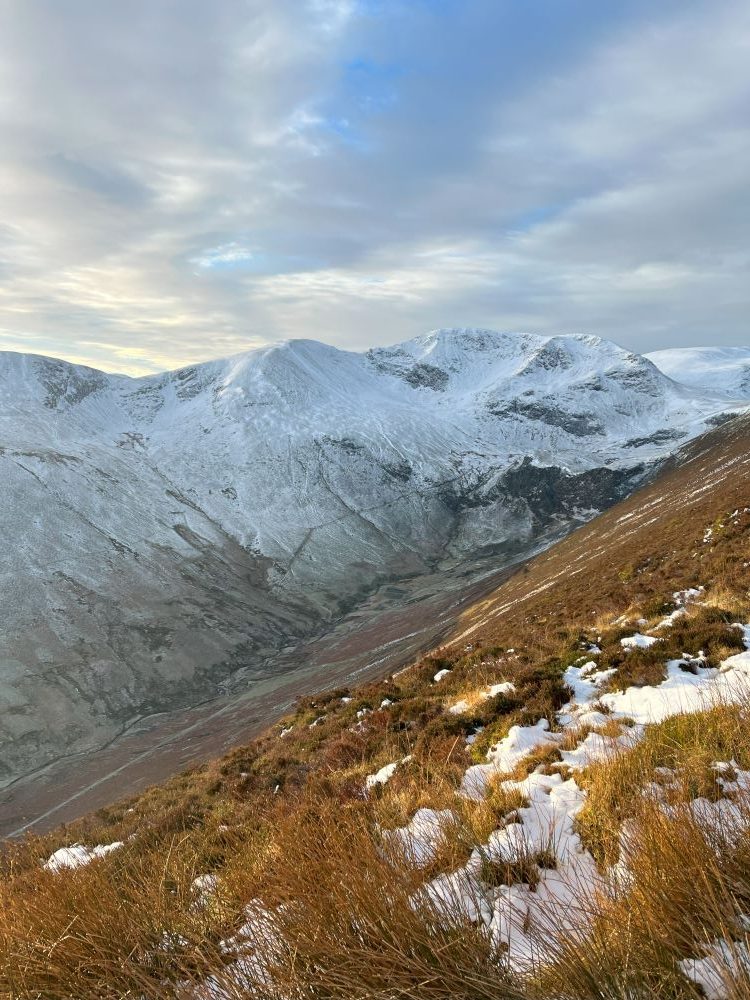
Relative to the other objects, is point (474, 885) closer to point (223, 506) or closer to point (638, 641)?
point (638, 641)

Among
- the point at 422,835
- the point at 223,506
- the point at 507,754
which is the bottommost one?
the point at 507,754

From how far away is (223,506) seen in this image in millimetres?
132875

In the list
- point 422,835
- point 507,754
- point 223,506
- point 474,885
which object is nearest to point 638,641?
point 507,754

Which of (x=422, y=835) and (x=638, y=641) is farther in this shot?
(x=638, y=641)

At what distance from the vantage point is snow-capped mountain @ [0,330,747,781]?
270 ft

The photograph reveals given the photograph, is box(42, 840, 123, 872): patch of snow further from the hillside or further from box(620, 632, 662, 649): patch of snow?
box(620, 632, 662, 649): patch of snow

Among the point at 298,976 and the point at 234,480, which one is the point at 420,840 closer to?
the point at 298,976

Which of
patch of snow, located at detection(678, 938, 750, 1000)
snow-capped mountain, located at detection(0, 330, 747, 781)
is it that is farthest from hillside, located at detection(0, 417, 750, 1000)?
snow-capped mountain, located at detection(0, 330, 747, 781)

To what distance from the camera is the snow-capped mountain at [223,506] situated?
82438 millimetres

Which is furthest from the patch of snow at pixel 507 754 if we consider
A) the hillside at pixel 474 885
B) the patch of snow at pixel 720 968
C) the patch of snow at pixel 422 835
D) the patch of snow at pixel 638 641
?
the patch of snow at pixel 638 641

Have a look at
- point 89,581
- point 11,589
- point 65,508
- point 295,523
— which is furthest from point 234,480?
point 11,589

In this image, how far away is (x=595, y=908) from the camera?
251 cm

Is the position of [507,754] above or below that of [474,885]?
below

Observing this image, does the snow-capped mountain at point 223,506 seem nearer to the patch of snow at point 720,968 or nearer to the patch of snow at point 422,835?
the patch of snow at point 422,835
